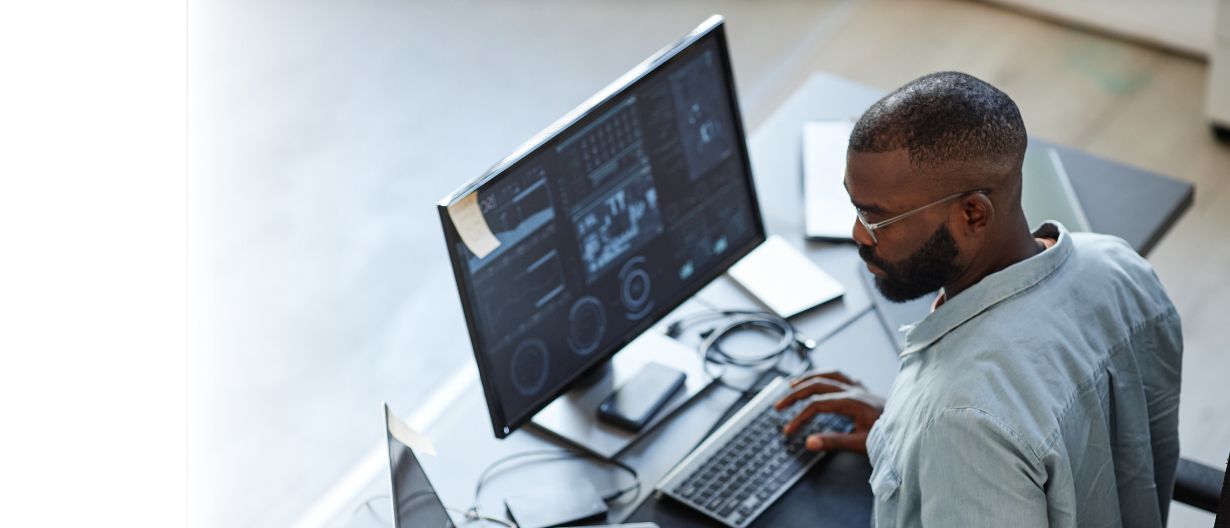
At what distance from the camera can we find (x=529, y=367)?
2.07 meters

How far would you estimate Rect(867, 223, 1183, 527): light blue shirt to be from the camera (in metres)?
1.63

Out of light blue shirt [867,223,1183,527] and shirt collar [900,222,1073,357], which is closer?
light blue shirt [867,223,1183,527]

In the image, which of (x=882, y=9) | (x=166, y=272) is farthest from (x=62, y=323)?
(x=882, y=9)

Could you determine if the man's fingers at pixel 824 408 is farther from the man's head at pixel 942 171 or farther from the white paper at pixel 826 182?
the white paper at pixel 826 182

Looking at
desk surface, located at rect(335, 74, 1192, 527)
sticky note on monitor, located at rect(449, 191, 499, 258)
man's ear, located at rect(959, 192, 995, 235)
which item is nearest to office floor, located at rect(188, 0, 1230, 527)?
desk surface, located at rect(335, 74, 1192, 527)

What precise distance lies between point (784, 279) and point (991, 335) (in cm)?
77

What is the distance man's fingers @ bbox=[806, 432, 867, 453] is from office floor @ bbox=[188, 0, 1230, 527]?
1268 millimetres

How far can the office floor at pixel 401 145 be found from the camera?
3.40 m

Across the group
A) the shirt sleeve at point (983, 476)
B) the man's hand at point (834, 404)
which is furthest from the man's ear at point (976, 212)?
the man's hand at point (834, 404)

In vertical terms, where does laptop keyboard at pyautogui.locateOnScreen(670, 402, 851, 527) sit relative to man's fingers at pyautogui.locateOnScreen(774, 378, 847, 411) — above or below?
below

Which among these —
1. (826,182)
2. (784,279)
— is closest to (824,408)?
(784,279)

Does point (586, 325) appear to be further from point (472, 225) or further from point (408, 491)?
point (408, 491)

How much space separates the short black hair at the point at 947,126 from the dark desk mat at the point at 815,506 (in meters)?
0.54

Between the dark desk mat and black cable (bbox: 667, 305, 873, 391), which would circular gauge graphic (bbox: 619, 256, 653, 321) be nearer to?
black cable (bbox: 667, 305, 873, 391)
